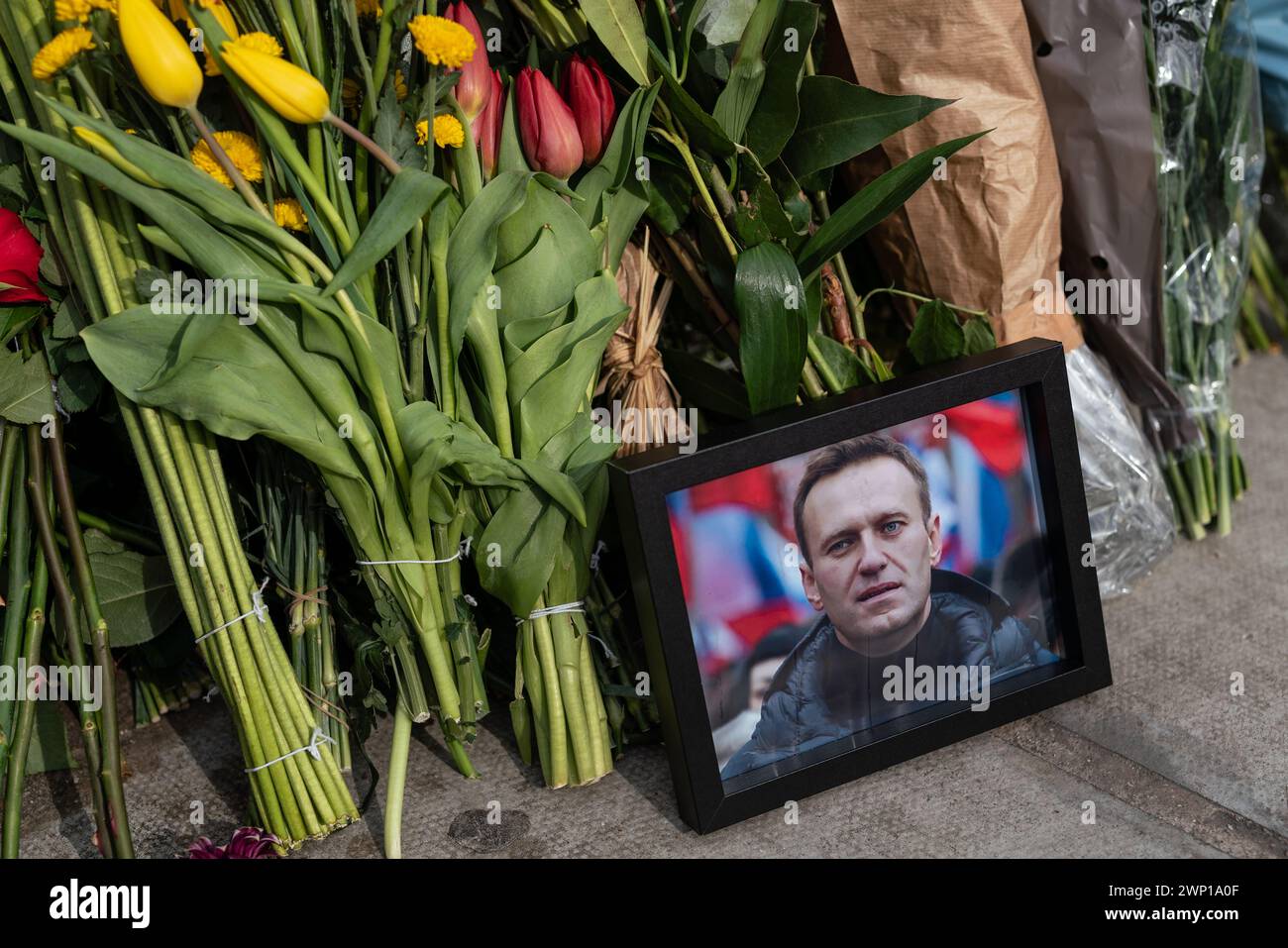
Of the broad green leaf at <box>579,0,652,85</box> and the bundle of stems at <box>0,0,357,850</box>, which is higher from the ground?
the broad green leaf at <box>579,0,652,85</box>

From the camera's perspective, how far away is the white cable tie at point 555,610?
1.20 meters

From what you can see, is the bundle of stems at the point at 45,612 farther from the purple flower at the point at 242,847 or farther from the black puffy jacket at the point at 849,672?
the black puffy jacket at the point at 849,672

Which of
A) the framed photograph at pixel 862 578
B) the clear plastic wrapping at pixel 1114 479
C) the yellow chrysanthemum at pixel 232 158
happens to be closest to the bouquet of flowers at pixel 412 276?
the yellow chrysanthemum at pixel 232 158

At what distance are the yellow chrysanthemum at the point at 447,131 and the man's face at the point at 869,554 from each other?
481mm

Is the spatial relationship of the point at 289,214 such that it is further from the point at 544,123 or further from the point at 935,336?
the point at 935,336

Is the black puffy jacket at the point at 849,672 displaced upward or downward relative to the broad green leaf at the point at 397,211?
downward

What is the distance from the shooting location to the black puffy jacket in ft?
3.91

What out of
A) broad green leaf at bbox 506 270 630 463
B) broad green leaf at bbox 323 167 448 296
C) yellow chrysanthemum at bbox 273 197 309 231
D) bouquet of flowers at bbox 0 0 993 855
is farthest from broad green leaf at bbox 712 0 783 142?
yellow chrysanthemum at bbox 273 197 309 231

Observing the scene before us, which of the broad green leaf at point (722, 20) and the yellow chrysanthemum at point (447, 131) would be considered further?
the broad green leaf at point (722, 20)

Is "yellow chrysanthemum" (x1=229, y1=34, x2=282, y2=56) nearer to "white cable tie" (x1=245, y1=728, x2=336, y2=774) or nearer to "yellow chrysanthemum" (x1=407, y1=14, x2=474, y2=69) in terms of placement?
"yellow chrysanthemum" (x1=407, y1=14, x2=474, y2=69)

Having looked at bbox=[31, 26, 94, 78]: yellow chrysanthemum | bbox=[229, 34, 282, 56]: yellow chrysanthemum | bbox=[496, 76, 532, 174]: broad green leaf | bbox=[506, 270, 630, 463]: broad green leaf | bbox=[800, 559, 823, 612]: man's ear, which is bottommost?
bbox=[800, 559, 823, 612]: man's ear

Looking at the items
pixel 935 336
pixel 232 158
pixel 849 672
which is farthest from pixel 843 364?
pixel 232 158

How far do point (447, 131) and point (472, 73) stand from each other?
0.07 m
